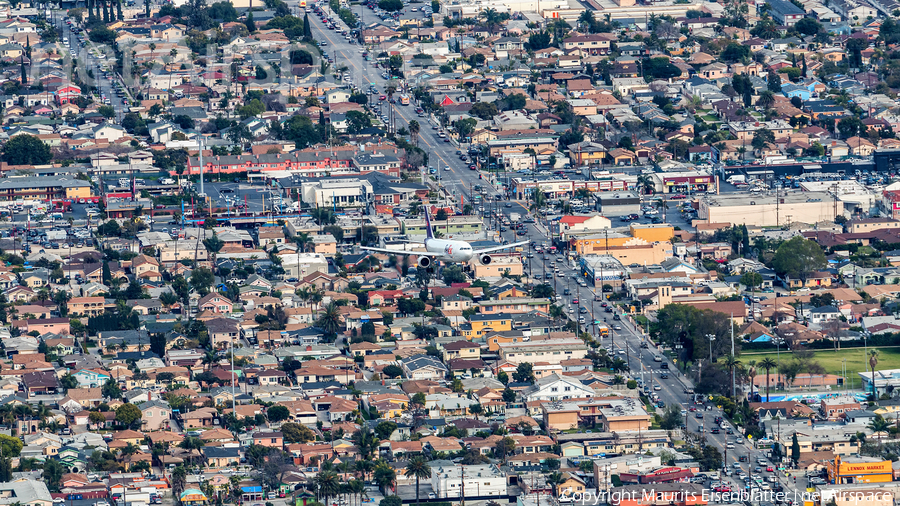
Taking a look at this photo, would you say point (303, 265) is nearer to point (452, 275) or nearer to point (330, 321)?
point (452, 275)

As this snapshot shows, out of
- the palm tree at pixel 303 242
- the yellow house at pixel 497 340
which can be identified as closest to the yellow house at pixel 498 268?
the palm tree at pixel 303 242

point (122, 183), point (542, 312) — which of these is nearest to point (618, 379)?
point (542, 312)

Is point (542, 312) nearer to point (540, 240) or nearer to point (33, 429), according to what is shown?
point (540, 240)

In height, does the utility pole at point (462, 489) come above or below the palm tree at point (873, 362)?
above

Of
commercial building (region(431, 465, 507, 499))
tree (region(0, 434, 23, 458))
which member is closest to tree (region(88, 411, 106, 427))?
tree (region(0, 434, 23, 458))

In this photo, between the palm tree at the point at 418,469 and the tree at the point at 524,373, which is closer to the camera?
the palm tree at the point at 418,469

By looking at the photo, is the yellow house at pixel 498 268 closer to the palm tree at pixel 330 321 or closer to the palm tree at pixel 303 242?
the palm tree at pixel 303 242

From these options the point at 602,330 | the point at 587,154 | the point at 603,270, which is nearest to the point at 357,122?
the point at 587,154
